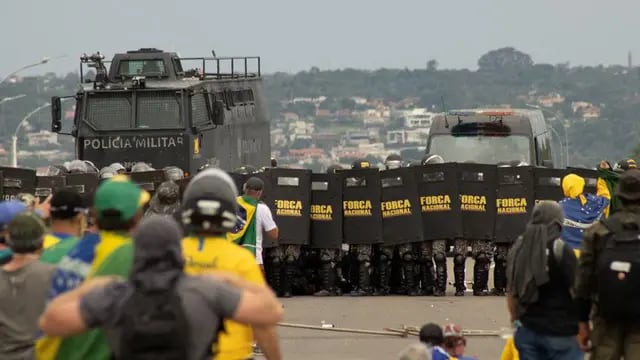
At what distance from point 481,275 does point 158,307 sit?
16.4m

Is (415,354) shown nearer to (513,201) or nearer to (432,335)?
(432,335)

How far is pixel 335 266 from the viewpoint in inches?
962

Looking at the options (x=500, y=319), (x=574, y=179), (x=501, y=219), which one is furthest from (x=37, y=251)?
(x=501, y=219)

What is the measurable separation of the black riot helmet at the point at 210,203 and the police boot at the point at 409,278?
14.8 m

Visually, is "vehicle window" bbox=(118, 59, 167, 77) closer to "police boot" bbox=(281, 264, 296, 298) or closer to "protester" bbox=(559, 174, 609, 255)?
"police boot" bbox=(281, 264, 296, 298)

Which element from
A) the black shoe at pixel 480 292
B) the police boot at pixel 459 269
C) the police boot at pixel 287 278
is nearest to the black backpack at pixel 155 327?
the police boot at pixel 287 278

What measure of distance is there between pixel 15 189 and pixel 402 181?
195 inches

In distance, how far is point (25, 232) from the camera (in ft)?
34.0

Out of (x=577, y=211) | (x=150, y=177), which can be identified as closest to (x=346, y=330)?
(x=577, y=211)

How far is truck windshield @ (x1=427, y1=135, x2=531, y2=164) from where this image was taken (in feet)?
101

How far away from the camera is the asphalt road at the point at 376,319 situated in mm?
18578

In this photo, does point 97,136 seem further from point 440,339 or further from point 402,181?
point 440,339

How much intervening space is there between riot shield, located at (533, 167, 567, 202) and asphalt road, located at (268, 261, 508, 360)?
147cm

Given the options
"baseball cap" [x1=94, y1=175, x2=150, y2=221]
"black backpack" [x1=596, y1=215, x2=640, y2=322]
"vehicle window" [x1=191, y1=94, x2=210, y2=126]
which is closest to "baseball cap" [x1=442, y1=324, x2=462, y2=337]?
"black backpack" [x1=596, y1=215, x2=640, y2=322]
